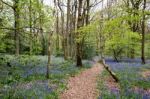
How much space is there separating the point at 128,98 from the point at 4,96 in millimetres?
4601

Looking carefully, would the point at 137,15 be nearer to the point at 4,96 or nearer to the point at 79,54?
the point at 4,96

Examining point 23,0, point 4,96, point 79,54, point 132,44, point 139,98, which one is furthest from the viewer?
point 132,44

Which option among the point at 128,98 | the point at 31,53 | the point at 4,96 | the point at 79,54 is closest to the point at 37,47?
the point at 31,53

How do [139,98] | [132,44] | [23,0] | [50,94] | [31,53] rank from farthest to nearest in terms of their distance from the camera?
[132,44] → [23,0] → [31,53] → [50,94] → [139,98]

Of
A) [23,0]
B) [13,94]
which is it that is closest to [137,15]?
[23,0]

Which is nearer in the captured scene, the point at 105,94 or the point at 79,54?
the point at 105,94

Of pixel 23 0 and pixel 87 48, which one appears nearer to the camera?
pixel 23 0

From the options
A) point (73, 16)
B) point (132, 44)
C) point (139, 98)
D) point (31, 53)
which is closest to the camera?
point (139, 98)

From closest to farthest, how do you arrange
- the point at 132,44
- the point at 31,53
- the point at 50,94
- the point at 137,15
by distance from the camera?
Result: the point at 50,94 < the point at 31,53 < the point at 137,15 < the point at 132,44

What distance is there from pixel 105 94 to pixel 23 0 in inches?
367

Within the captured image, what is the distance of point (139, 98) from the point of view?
10203 millimetres

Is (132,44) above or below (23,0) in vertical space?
below

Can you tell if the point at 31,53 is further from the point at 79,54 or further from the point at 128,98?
the point at 79,54

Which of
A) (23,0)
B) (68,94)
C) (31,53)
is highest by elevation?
(23,0)
